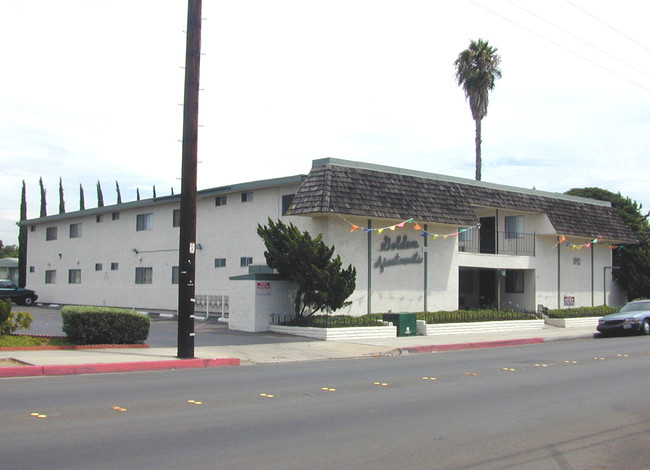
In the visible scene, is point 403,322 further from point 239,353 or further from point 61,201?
point 61,201

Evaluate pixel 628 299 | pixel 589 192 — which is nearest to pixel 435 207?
pixel 628 299

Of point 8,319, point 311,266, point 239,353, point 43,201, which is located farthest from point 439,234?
point 43,201

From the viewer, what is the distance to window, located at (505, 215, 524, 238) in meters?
32.5

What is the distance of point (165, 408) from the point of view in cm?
963

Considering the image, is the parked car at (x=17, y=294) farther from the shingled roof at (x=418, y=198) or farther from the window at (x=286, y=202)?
the shingled roof at (x=418, y=198)

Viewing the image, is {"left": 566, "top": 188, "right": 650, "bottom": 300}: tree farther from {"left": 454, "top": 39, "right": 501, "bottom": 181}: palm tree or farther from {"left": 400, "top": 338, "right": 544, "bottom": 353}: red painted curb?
{"left": 400, "top": 338, "right": 544, "bottom": 353}: red painted curb

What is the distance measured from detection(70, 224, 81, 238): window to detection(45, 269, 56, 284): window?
3.21 metres

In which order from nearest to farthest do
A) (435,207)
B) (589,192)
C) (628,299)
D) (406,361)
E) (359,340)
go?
(406,361), (359,340), (435,207), (628,299), (589,192)

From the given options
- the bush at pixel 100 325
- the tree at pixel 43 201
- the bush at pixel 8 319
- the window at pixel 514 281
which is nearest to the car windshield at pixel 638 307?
the window at pixel 514 281

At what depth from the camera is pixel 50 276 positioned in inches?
1720

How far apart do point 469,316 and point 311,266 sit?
305 inches

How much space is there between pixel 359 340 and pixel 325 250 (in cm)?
313

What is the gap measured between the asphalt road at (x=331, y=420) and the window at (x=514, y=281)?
18440mm

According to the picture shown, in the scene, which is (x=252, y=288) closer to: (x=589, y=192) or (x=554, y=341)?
(x=554, y=341)
